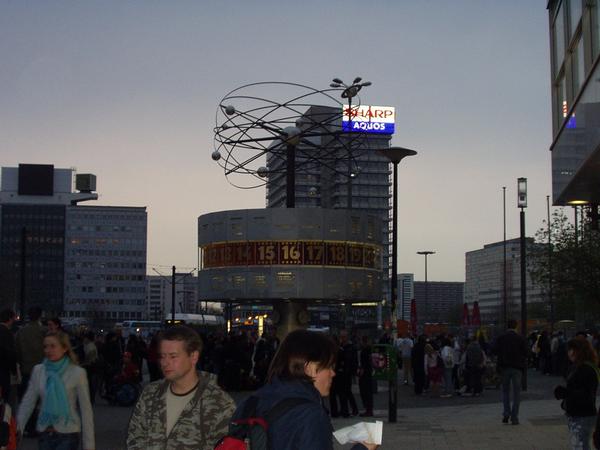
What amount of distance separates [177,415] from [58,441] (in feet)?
9.32

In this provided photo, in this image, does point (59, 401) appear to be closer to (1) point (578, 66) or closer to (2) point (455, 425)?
(2) point (455, 425)

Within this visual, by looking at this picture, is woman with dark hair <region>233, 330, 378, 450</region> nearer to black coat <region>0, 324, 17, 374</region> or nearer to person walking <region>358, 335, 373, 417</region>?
black coat <region>0, 324, 17, 374</region>

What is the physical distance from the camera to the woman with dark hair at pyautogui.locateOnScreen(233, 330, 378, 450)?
423 cm

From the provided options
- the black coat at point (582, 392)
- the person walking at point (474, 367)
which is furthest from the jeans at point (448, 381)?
the black coat at point (582, 392)

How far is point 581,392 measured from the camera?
1130 cm

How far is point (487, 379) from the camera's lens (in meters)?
34.4

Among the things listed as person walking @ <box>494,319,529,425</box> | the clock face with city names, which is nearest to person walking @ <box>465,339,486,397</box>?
the clock face with city names

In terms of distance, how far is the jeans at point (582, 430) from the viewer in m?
11.4

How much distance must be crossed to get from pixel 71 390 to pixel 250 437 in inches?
185

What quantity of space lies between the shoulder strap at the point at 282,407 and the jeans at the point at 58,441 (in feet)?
15.5

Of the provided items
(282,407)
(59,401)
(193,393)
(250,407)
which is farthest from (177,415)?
(59,401)

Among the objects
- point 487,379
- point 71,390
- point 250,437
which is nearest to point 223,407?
point 250,437

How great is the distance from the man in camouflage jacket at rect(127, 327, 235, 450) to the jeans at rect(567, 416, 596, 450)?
6398mm

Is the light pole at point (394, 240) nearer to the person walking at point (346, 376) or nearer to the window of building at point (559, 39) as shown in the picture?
the person walking at point (346, 376)
